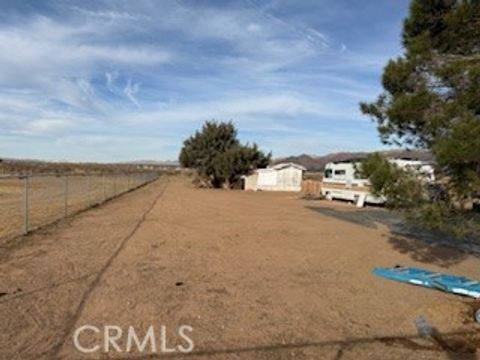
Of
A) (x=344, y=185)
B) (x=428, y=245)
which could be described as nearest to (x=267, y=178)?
(x=344, y=185)

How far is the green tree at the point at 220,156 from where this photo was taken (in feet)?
170

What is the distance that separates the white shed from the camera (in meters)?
50.1

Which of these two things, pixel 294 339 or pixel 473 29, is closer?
pixel 294 339

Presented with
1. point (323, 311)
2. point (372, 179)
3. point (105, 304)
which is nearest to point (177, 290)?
point (105, 304)

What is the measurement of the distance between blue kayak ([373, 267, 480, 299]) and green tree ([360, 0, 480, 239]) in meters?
1.18

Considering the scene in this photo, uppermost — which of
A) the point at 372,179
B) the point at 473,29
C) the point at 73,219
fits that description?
the point at 473,29

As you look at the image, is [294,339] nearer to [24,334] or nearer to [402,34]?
[24,334]

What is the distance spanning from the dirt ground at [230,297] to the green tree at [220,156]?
3848 cm

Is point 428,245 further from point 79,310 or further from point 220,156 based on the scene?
point 220,156

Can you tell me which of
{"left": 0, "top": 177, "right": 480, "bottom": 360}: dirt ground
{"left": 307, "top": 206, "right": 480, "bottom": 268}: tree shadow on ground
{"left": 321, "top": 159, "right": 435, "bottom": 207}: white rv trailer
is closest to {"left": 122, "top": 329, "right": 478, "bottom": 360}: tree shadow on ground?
{"left": 0, "top": 177, "right": 480, "bottom": 360}: dirt ground

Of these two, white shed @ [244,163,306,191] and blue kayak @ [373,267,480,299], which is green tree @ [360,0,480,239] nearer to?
blue kayak @ [373,267,480,299]

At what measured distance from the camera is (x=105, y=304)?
21.3 ft

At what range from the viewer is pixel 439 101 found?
687cm

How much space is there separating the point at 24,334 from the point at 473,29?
6.46m
